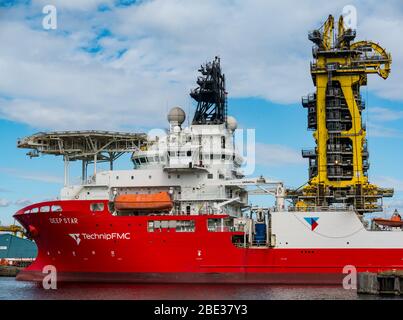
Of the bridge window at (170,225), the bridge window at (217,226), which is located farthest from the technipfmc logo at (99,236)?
the bridge window at (217,226)

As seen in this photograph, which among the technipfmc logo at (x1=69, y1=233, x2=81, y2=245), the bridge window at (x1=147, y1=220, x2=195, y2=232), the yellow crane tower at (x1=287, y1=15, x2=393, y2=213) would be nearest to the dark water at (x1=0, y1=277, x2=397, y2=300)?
the technipfmc logo at (x1=69, y1=233, x2=81, y2=245)

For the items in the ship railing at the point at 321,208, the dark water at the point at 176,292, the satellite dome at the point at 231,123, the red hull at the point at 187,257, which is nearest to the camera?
the dark water at the point at 176,292

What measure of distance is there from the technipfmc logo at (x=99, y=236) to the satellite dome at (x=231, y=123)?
10.1 meters

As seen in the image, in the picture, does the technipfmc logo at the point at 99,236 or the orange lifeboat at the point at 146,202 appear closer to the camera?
the technipfmc logo at the point at 99,236

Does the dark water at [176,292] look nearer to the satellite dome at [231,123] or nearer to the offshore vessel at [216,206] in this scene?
the offshore vessel at [216,206]

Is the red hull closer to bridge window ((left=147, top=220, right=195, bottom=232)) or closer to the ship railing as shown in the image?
bridge window ((left=147, top=220, right=195, bottom=232))

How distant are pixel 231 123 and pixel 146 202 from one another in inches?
341

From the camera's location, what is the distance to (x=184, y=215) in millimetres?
33000

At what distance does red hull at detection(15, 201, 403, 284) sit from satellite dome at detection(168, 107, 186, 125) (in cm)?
658

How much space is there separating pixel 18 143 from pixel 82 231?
24.0 ft

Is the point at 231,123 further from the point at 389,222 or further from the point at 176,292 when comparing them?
the point at 176,292

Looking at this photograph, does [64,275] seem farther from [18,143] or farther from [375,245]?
[375,245]

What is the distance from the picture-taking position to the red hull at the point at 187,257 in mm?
32219

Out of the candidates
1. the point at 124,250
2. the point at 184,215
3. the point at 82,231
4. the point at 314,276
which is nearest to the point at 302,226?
the point at 314,276
